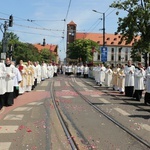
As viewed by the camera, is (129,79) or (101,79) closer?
(129,79)

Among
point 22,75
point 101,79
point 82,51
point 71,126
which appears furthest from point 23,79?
point 82,51

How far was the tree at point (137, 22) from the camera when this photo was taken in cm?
3803

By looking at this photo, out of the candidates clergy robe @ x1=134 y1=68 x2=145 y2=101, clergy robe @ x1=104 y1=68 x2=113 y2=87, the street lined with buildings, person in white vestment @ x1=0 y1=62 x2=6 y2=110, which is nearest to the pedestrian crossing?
the street lined with buildings

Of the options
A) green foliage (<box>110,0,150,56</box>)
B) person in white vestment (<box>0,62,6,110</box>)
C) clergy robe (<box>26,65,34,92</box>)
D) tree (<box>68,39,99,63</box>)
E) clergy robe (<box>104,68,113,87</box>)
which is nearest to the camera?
person in white vestment (<box>0,62,6,110</box>)

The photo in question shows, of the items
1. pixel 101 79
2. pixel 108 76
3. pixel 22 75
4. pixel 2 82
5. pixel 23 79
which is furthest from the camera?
pixel 101 79

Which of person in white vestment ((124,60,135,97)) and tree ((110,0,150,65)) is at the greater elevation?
tree ((110,0,150,65))

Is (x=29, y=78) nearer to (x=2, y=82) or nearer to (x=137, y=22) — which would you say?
(x=2, y=82)

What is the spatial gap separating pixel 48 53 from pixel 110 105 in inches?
4768

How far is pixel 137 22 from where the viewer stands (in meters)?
38.9

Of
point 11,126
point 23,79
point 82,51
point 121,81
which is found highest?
point 82,51

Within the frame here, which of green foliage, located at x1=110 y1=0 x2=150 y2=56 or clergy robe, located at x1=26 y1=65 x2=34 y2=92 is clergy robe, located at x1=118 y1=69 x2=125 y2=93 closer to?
clergy robe, located at x1=26 y1=65 x2=34 y2=92

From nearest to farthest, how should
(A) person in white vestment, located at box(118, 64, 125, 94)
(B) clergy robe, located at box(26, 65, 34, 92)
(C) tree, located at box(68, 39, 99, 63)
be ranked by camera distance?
(B) clergy robe, located at box(26, 65, 34, 92) → (A) person in white vestment, located at box(118, 64, 125, 94) → (C) tree, located at box(68, 39, 99, 63)

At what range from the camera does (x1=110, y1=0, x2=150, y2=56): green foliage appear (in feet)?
125

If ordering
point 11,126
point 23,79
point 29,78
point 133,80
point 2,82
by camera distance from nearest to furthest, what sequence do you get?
point 11,126 < point 2,82 < point 133,80 < point 23,79 < point 29,78
